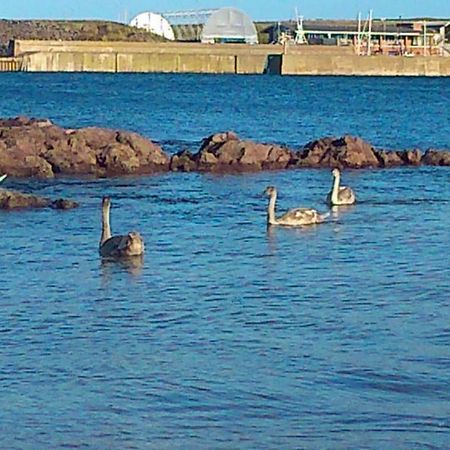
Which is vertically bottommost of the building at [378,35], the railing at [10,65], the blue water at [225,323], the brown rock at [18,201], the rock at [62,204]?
the blue water at [225,323]

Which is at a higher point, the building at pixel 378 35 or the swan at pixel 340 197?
the building at pixel 378 35

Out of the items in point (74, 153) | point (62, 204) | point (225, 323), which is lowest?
point (225, 323)

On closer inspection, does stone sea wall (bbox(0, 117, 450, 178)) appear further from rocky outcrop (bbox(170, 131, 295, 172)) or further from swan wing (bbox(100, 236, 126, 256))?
swan wing (bbox(100, 236, 126, 256))

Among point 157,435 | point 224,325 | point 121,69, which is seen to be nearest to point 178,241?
point 224,325

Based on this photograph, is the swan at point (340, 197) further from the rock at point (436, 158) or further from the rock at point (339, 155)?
the rock at point (436, 158)

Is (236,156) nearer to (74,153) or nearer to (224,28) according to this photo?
(74,153)

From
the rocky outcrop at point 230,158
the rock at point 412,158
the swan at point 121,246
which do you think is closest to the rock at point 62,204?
the swan at point 121,246

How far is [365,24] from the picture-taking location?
534ft

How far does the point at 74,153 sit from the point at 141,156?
1.65m

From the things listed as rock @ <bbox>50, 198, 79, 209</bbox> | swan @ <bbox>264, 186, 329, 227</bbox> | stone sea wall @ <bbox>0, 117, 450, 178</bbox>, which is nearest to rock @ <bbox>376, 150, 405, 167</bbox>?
stone sea wall @ <bbox>0, 117, 450, 178</bbox>

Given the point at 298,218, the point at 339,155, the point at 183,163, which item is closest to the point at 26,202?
the point at 298,218

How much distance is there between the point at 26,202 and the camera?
2478 centimetres

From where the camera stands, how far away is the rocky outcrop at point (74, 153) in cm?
3266

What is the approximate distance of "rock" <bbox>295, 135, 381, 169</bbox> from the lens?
118 feet
